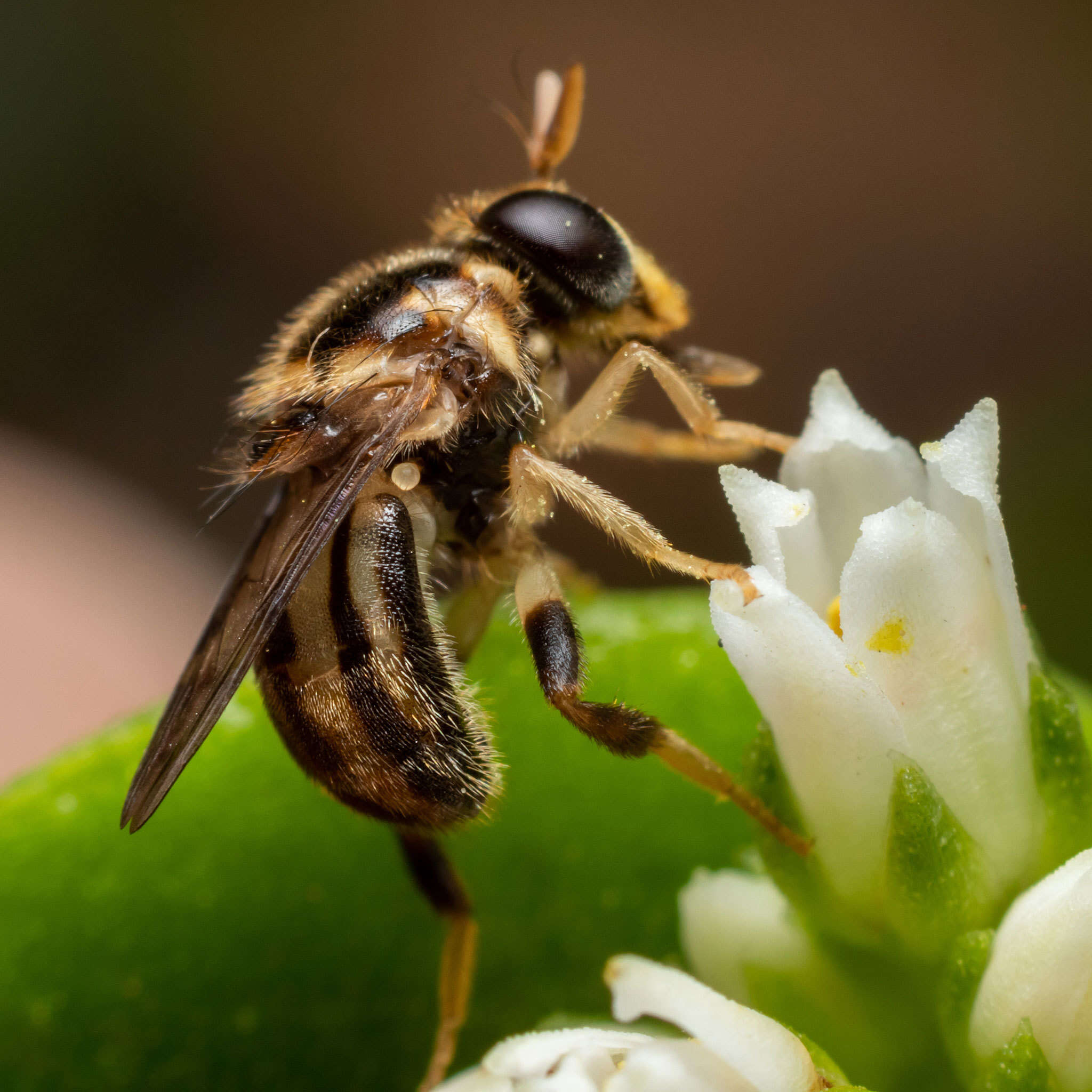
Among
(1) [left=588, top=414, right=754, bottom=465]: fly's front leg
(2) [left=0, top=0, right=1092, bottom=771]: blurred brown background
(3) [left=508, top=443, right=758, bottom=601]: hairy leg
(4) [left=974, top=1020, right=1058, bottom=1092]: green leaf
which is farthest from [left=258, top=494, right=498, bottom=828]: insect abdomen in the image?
(2) [left=0, top=0, right=1092, bottom=771]: blurred brown background

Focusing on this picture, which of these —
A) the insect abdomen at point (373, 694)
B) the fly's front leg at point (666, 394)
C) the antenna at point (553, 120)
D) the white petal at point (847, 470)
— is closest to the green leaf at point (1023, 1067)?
the white petal at point (847, 470)

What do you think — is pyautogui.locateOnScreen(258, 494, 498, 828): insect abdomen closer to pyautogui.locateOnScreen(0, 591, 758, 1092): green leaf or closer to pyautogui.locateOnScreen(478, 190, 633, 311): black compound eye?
pyautogui.locateOnScreen(0, 591, 758, 1092): green leaf

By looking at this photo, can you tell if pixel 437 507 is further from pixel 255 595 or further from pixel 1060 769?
pixel 1060 769

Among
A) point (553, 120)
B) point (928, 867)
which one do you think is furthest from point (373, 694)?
point (553, 120)

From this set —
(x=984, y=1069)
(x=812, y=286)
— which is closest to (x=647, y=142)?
(x=812, y=286)

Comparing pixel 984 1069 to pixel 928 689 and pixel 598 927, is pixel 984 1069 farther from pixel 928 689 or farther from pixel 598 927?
pixel 598 927

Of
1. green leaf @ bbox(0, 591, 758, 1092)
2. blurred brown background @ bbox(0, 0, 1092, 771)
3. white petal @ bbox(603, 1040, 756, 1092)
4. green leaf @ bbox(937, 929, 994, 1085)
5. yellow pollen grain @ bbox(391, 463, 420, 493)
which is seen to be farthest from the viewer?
blurred brown background @ bbox(0, 0, 1092, 771)

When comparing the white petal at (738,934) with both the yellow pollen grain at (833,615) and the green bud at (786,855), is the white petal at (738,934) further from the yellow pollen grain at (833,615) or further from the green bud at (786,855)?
the yellow pollen grain at (833,615)
